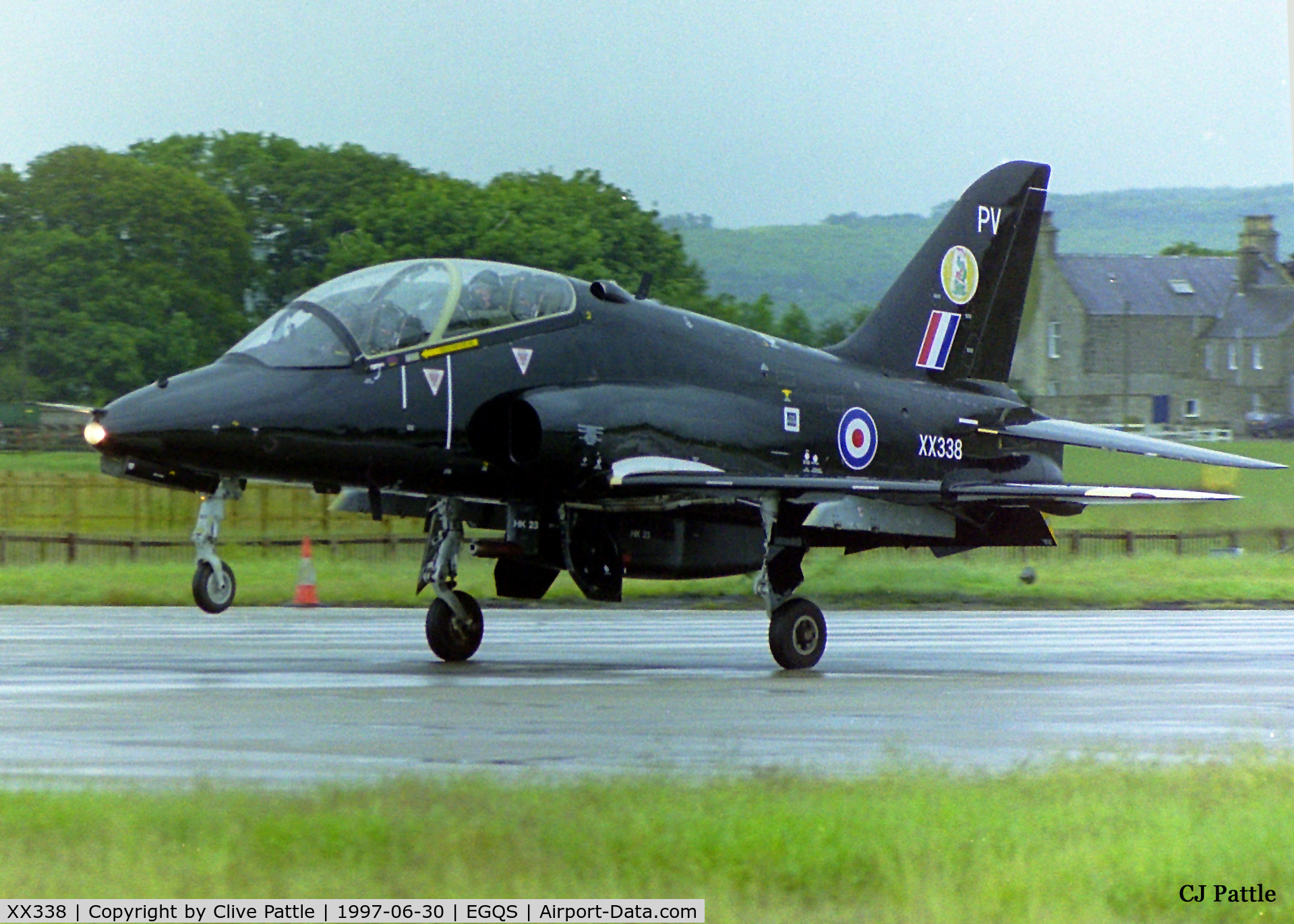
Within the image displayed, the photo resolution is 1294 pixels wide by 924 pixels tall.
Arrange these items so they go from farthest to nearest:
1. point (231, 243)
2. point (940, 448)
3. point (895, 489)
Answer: point (231, 243) → point (940, 448) → point (895, 489)

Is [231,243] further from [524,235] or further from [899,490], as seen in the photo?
[899,490]

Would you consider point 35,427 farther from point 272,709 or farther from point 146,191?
point 272,709

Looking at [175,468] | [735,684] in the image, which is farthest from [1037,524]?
[175,468]

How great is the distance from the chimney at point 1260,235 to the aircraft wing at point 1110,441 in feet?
130

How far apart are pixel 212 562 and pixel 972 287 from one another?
8671 mm

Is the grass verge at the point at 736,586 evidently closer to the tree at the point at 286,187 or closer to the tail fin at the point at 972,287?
the tail fin at the point at 972,287

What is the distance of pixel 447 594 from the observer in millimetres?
15445

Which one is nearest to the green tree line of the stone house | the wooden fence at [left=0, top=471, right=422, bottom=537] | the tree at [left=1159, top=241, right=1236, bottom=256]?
the wooden fence at [left=0, top=471, right=422, bottom=537]

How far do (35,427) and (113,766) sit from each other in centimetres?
2653

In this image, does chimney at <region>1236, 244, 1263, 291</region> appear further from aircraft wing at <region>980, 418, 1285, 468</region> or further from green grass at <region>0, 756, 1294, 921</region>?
green grass at <region>0, 756, 1294, 921</region>

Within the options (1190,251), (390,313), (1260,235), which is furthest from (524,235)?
(1190,251)

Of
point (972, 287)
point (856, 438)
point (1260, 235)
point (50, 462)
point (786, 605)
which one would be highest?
point (1260, 235)

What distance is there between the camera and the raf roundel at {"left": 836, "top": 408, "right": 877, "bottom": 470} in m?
16.6

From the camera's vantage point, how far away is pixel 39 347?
136 ft
